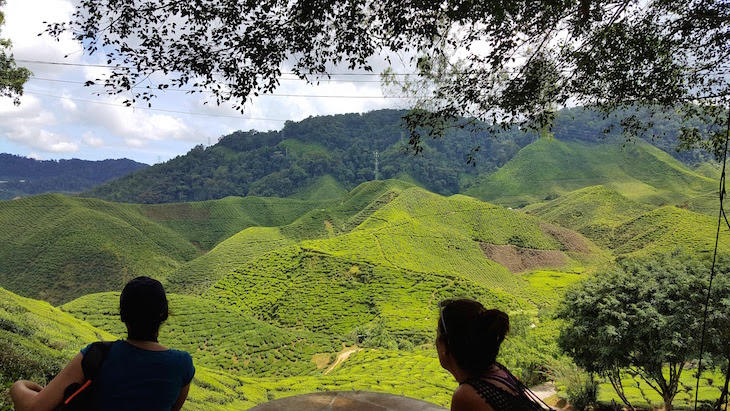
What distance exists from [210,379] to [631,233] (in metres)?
53.8

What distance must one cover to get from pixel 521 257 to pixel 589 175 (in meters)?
49.8

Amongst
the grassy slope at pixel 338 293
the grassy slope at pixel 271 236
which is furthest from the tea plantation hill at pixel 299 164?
the grassy slope at pixel 338 293

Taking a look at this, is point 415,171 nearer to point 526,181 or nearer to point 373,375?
point 526,181

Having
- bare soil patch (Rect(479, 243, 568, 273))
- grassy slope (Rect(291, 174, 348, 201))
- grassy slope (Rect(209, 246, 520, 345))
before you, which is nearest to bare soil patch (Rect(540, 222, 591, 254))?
bare soil patch (Rect(479, 243, 568, 273))

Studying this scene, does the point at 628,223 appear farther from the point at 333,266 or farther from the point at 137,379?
the point at 137,379

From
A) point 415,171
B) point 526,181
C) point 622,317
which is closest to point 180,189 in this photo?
point 415,171

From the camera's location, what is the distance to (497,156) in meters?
107

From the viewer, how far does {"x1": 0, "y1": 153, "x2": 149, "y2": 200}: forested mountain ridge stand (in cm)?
13625

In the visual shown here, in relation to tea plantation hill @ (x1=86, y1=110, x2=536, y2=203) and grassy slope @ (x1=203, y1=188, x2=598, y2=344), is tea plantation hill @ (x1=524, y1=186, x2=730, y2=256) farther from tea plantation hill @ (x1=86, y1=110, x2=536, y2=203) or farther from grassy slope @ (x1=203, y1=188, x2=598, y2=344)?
tea plantation hill @ (x1=86, y1=110, x2=536, y2=203)

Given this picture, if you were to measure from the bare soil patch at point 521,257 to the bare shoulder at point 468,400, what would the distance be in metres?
49.0

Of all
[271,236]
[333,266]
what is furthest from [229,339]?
[271,236]

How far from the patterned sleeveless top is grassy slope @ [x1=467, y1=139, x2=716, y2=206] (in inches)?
3278

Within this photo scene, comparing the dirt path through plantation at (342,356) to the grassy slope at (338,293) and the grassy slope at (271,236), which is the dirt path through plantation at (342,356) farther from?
the grassy slope at (271,236)

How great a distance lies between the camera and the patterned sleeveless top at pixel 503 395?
1305 mm
